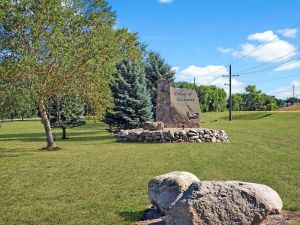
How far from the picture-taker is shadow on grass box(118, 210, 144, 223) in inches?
308

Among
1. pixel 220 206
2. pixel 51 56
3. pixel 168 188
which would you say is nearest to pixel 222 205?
pixel 220 206

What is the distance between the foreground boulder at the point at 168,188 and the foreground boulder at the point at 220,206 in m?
1.06

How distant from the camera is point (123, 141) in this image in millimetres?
24953

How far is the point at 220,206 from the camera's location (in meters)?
6.05

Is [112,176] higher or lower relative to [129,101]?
lower

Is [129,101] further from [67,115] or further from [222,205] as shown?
[222,205]

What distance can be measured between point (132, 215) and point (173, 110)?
19290 mm

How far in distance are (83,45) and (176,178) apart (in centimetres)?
1459

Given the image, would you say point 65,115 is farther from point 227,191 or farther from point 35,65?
point 227,191

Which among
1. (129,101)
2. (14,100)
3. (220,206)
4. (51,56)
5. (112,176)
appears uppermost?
(51,56)

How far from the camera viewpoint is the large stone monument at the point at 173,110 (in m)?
27.2

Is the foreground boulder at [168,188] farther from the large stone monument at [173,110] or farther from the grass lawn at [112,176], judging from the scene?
the large stone monument at [173,110]

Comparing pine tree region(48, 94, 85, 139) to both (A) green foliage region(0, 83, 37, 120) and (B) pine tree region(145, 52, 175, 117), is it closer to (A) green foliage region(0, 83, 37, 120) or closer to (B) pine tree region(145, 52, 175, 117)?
(B) pine tree region(145, 52, 175, 117)

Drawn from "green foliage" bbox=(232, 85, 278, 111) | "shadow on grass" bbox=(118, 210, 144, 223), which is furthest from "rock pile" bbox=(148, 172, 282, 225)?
"green foliage" bbox=(232, 85, 278, 111)
